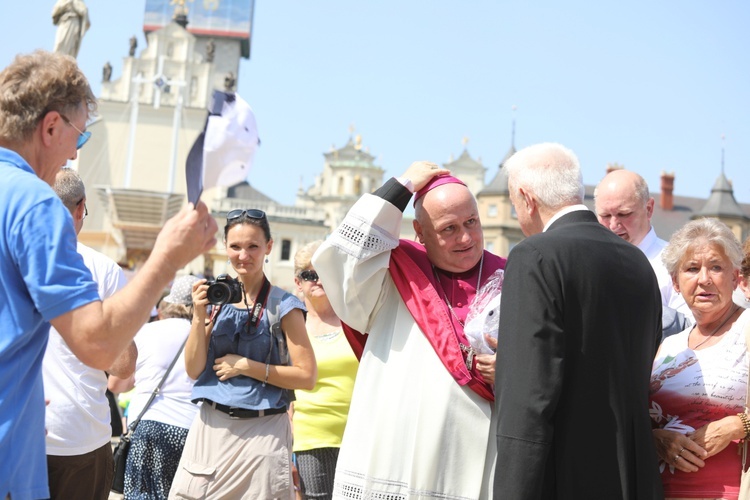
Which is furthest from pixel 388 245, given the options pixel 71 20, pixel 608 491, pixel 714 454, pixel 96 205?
pixel 96 205

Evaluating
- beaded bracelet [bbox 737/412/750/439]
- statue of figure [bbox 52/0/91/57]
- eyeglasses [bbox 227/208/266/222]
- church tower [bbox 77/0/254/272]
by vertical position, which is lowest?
beaded bracelet [bbox 737/412/750/439]

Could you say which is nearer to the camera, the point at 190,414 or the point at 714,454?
the point at 714,454

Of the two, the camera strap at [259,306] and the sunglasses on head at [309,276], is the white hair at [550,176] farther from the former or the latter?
the sunglasses on head at [309,276]

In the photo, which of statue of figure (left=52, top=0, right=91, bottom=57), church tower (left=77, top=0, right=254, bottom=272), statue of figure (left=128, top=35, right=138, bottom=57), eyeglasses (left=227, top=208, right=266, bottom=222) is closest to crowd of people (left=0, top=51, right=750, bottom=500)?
eyeglasses (left=227, top=208, right=266, bottom=222)

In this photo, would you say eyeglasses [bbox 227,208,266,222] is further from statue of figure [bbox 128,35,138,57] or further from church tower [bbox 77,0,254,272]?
statue of figure [bbox 128,35,138,57]

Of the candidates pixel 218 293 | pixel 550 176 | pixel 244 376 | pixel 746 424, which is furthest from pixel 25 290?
pixel 746 424

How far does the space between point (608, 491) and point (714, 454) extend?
60 centimetres

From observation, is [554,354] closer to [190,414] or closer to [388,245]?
[388,245]

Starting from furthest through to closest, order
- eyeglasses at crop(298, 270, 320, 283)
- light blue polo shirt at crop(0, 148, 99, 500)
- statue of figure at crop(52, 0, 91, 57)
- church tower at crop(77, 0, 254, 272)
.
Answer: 1. church tower at crop(77, 0, 254, 272)
2. statue of figure at crop(52, 0, 91, 57)
3. eyeglasses at crop(298, 270, 320, 283)
4. light blue polo shirt at crop(0, 148, 99, 500)

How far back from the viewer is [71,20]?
750 inches

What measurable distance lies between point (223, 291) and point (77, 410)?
0.94 m

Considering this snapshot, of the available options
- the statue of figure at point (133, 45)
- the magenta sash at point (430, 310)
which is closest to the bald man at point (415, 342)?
the magenta sash at point (430, 310)

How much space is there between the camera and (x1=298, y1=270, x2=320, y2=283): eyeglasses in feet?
19.0

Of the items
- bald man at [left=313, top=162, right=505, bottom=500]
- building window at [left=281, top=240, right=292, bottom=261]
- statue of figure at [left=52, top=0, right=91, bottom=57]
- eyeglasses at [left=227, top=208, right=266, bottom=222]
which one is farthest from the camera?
building window at [left=281, top=240, right=292, bottom=261]
